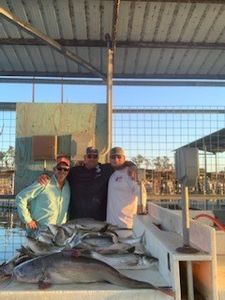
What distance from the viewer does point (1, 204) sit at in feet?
24.0

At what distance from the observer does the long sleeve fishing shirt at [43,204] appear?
18.1 ft

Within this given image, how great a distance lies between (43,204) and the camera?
5582 mm

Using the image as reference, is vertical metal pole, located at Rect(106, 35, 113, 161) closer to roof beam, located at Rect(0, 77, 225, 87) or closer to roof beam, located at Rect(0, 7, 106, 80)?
roof beam, located at Rect(0, 7, 106, 80)

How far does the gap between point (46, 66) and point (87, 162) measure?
2677 millimetres

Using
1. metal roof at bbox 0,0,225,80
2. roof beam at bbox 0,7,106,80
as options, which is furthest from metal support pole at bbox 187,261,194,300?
roof beam at bbox 0,7,106,80

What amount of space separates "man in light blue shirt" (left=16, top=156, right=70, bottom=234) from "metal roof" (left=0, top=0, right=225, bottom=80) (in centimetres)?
196

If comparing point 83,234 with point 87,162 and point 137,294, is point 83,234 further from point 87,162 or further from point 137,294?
point 87,162

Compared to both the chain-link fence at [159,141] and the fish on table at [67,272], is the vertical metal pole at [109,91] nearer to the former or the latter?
the chain-link fence at [159,141]

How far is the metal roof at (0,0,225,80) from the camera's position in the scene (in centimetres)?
602

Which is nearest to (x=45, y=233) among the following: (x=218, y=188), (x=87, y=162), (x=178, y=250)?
(x=178, y=250)

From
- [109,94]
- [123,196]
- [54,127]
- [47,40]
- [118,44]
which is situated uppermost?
[118,44]

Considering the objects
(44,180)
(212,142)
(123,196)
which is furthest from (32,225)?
(212,142)

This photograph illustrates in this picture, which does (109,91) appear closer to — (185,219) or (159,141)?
(159,141)

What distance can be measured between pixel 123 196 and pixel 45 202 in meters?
0.95
